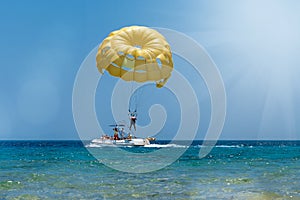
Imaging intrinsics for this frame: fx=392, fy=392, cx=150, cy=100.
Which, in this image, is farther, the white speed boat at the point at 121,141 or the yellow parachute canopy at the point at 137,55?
the white speed boat at the point at 121,141

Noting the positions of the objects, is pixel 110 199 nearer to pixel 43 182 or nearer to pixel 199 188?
pixel 199 188

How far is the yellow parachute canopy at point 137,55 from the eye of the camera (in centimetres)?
1898

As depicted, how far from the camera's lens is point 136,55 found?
18.7 meters

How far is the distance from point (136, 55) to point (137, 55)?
0.17 ft

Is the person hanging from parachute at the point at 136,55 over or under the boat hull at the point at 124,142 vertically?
over

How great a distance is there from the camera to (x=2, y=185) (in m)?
15.2

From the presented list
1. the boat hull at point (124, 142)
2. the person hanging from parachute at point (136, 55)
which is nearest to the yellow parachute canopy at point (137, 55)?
the person hanging from parachute at point (136, 55)

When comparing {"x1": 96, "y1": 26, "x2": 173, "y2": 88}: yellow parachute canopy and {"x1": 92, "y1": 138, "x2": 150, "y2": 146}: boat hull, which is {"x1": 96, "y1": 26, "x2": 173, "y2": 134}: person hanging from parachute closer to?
{"x1": 96, "y1": 26, "x2": 173, "y2": 88}: yellow parachute canopy

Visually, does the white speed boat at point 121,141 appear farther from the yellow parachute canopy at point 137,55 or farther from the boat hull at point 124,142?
the yellow parachute canopy at point 137,55

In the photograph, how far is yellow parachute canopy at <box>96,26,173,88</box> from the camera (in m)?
19.0

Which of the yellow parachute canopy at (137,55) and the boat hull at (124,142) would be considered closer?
the yellow parachute canopy at (137,55)

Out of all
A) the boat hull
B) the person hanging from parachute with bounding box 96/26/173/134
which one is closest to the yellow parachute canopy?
the person hanging from parachute with bounding box 96/26/173/134

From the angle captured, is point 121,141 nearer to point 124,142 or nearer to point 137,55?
point 124,142

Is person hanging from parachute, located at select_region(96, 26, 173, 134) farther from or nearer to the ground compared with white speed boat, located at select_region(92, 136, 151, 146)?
farther from the ground
